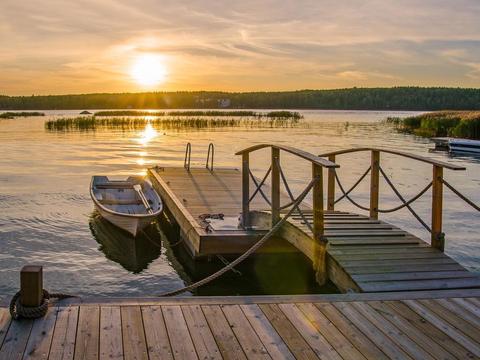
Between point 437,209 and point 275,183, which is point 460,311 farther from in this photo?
point 275,183

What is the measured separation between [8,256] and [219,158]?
714 inches

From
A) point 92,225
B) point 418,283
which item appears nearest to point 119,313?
point 418,283

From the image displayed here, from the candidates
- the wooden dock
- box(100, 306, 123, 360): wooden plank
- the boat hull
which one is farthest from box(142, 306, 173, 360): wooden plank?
the boat hull

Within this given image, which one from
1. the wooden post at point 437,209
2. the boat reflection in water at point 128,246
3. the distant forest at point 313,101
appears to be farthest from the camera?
the distant forest at point 313,101

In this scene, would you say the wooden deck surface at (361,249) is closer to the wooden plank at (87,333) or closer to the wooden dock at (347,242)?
the wooden dock at (347,242)

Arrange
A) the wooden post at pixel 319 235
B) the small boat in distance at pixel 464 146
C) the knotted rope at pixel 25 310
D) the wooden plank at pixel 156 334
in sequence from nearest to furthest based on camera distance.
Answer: the wooden plank at pixel 156 334, the knotted rope at pixel 25 310, the wooden post at pixel 319 235, the small boat in distance at pixel 464 146

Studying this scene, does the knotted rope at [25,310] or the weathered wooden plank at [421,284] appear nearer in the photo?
the knotted rope at [25,310]

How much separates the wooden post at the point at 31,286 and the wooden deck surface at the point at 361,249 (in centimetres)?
317

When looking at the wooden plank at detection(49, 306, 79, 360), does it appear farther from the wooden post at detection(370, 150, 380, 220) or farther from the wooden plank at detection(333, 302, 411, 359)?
the wooden post at detection(370, 150, 380, 220)

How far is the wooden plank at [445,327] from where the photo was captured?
4.56 meters

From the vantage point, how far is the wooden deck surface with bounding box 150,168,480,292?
20.6 ft

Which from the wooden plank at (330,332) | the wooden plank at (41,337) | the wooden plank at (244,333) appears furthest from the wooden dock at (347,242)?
the wooden plank at (41,337)

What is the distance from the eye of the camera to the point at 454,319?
5.12 metres

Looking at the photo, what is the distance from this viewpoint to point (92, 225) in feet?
43.3
